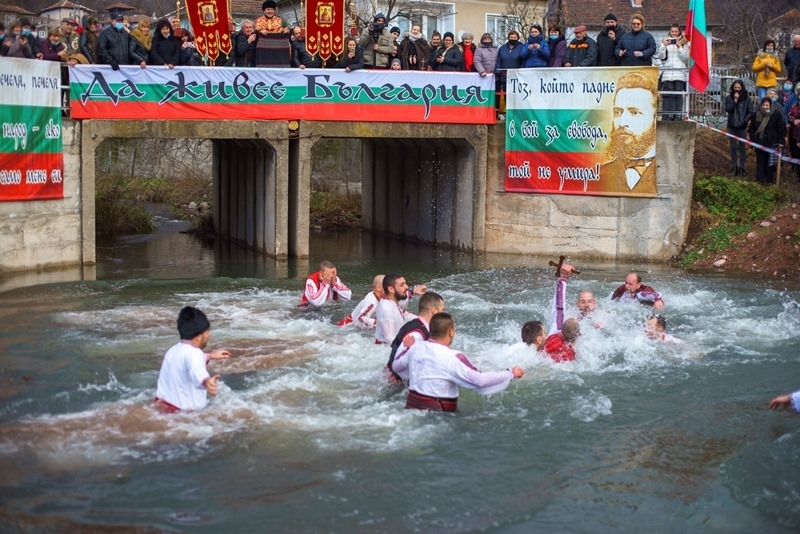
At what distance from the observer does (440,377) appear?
426 inches

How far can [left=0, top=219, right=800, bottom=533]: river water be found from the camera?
29.8 ft

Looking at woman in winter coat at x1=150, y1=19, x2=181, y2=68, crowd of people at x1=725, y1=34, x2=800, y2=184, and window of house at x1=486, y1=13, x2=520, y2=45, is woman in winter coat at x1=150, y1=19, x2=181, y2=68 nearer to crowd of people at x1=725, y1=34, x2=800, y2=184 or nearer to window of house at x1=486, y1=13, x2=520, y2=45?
crowd of people at x1=725, y1=34, x2=800, y2=184

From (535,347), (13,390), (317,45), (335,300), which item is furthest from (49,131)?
(535,347)

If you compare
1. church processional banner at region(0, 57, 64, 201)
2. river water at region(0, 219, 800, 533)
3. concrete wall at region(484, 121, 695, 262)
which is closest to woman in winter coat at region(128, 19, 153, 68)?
church processional banner at region(0, 57, 64, 201)

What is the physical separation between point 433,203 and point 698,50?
23.0ft

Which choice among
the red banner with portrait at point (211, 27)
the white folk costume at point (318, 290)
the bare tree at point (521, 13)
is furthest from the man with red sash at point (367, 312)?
the bare tree at point (521, 13)

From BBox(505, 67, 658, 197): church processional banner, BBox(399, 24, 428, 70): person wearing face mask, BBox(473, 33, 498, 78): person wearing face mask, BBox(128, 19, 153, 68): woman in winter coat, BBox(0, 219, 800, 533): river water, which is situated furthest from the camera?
BBox(399, 24, 428, 70): person wearing face mask

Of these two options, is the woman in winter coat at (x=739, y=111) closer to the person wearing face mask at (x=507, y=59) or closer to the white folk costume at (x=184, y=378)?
the person wearing face mask at (x=507, y=59)

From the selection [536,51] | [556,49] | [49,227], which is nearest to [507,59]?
[536,51]

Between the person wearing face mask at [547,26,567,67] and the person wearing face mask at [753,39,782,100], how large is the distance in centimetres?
415

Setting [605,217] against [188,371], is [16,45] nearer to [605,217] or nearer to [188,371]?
[605,217]

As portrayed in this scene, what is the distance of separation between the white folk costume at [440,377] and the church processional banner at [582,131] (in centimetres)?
1260

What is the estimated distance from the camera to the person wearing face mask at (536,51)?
23078mm

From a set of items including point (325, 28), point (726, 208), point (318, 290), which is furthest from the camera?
point (726, 208)
